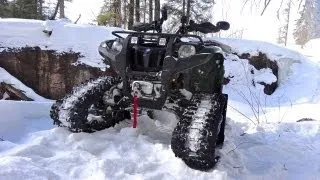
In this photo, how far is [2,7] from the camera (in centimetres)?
2380

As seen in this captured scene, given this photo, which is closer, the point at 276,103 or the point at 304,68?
the point at 276,103

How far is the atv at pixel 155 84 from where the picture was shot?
3936 millimetres

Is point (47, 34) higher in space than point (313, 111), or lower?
higher

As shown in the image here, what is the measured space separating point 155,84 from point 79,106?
78 centimetres

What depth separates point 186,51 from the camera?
402 centimetres

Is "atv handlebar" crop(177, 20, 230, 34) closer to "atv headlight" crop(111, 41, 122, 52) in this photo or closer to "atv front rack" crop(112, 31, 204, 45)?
"atv front rack" crop(112, 31, 204, 45)

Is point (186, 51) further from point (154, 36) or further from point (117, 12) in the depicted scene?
point (117, 12)

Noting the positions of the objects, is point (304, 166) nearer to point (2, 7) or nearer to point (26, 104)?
point (26, 104)

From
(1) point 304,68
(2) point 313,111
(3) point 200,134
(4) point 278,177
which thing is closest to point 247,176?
(4) point 278,177

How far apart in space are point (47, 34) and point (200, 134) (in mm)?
9359

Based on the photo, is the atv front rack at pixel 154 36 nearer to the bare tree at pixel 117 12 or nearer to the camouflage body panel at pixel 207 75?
the camouflage body panel at pixel 207 75

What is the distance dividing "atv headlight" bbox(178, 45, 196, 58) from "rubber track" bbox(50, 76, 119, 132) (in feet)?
3.03

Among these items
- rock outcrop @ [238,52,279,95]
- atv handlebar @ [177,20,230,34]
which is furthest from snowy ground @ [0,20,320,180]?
rock outcrop @ [238,52,279,95]

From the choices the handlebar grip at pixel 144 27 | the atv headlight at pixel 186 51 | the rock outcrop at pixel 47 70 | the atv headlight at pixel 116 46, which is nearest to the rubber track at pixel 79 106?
the atv headlight at pixel 116 46
